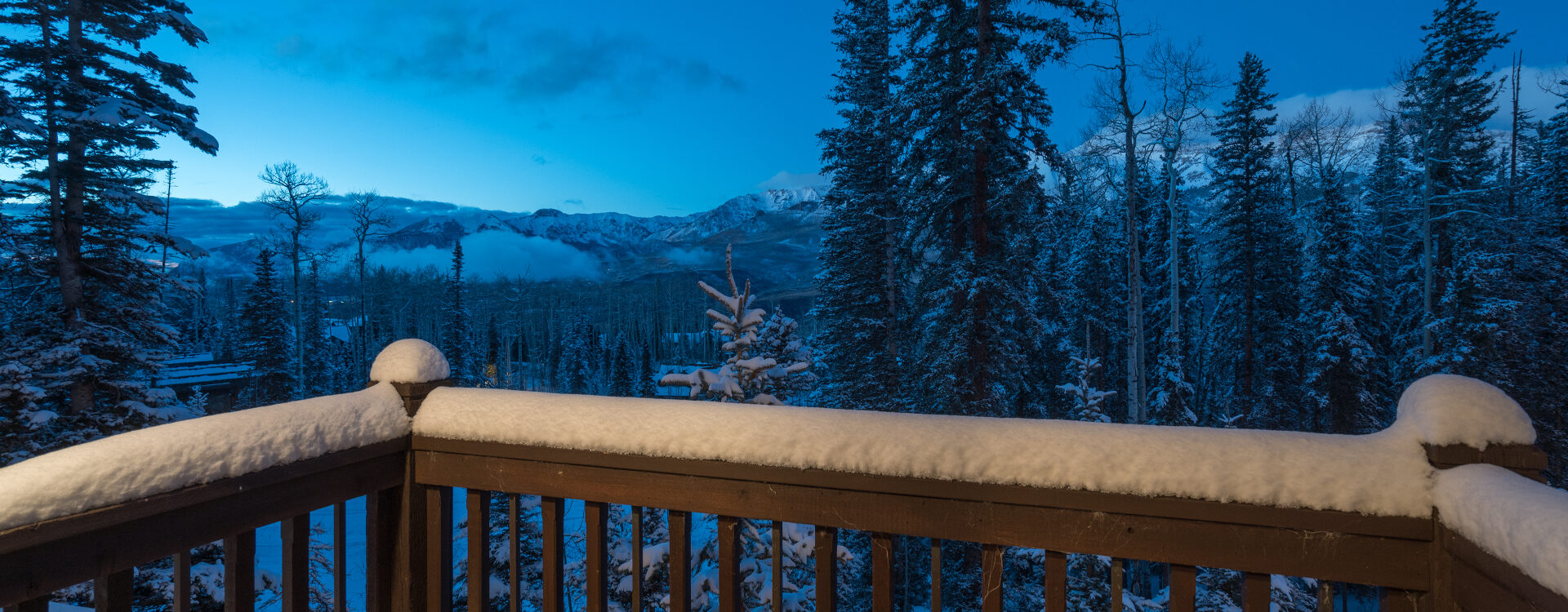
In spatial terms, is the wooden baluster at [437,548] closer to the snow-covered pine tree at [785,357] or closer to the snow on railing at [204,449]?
the snow on railing at [204,449]

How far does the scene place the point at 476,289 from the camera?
5606cm

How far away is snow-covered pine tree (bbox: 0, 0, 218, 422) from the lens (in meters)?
10.6

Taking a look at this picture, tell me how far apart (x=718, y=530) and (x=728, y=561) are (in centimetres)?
23

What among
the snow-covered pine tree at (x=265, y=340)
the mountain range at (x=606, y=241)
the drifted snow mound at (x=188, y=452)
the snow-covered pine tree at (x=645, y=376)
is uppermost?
the mountain range at (x=606, y=241)

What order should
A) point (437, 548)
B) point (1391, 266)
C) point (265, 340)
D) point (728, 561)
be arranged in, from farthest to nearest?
point (265, 340)
point (1391, 266)
point (437, 548)
point (728, 561)

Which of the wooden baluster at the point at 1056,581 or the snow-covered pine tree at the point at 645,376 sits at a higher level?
the wooden baluster at the point at 1056,581

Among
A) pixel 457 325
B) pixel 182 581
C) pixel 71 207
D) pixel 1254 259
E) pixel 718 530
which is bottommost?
pixel 457 325

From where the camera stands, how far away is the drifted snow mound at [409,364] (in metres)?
1.75

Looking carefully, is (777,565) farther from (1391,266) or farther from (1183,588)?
(1391,266)

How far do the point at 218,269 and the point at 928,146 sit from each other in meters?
83.0

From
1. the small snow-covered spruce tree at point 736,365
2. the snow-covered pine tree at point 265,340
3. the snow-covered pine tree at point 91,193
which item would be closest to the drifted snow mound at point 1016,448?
the small snow-covered spruce tree at point 736,365

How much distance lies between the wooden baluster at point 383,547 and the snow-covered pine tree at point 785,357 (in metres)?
5.01

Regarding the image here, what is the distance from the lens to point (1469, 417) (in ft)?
3.56

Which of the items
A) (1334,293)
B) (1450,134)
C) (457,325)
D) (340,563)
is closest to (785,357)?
(340,563)
